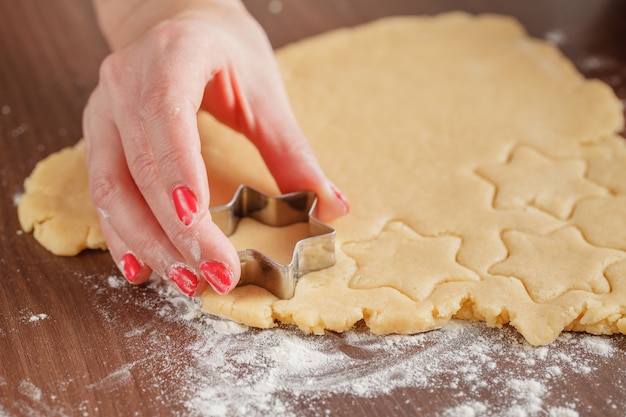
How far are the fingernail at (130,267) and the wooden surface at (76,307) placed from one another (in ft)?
0.14

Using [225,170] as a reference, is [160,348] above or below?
below

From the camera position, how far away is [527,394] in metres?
1.32

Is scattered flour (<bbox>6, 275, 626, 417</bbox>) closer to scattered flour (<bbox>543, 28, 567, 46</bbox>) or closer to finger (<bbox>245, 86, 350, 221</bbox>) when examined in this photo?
finger (<bbox>245, 86, 350, 221</bbox>)

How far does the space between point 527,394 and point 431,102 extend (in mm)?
903

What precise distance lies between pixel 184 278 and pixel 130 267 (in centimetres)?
14

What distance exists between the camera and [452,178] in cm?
176

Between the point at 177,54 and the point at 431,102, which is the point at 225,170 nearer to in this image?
the point at 177,54

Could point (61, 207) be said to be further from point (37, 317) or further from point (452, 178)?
point (452, 178)

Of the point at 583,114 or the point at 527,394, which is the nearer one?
the point at 527,394

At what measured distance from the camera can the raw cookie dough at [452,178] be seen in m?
1.44

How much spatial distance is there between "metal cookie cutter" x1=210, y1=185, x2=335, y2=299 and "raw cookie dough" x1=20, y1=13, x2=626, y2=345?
1.0 inches

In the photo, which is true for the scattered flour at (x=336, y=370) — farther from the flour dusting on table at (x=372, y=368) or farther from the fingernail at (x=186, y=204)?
the fingernail at (x=186, y=204)

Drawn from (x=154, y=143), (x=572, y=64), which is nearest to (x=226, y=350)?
(x=154, y=143)

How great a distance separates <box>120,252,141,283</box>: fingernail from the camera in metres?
1.50
